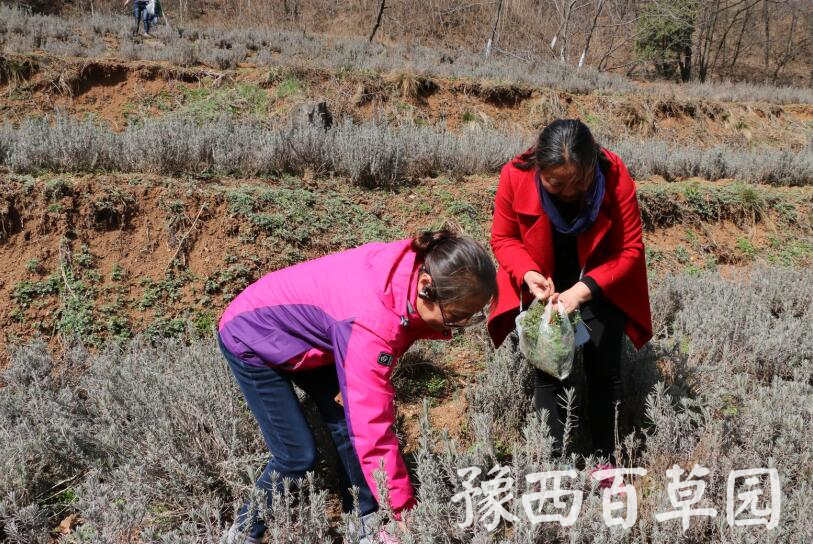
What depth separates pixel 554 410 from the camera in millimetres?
2465

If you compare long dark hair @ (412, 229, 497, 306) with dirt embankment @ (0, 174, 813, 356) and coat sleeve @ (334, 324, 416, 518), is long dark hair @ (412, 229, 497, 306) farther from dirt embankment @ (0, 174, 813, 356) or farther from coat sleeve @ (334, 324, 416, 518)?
dirt embankment @ (0, 174, 813, 356)

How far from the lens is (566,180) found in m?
2.12

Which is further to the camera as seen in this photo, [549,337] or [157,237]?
[157,237]

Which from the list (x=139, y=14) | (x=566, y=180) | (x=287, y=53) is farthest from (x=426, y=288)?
(x=139, y=14)

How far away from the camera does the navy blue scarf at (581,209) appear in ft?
7.32

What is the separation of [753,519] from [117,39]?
12550 mm

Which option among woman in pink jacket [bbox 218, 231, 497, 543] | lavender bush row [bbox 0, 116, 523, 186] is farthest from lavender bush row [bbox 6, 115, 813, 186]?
woman in pink jacket [bbox 218, 231, 497, 543]

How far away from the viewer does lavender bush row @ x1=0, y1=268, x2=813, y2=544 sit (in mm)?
2004

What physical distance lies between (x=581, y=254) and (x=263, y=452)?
1.75 metres

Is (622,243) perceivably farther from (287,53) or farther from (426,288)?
(287,53)

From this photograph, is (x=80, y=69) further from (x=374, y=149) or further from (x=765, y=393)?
(x=765, y=393)

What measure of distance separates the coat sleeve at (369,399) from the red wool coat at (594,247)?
818 millimetres

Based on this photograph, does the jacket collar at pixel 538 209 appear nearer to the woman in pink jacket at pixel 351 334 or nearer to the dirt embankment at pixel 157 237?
the woman in pink jacket at pixel 351 334

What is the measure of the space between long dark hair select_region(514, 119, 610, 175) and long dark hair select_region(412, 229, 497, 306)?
52cm
